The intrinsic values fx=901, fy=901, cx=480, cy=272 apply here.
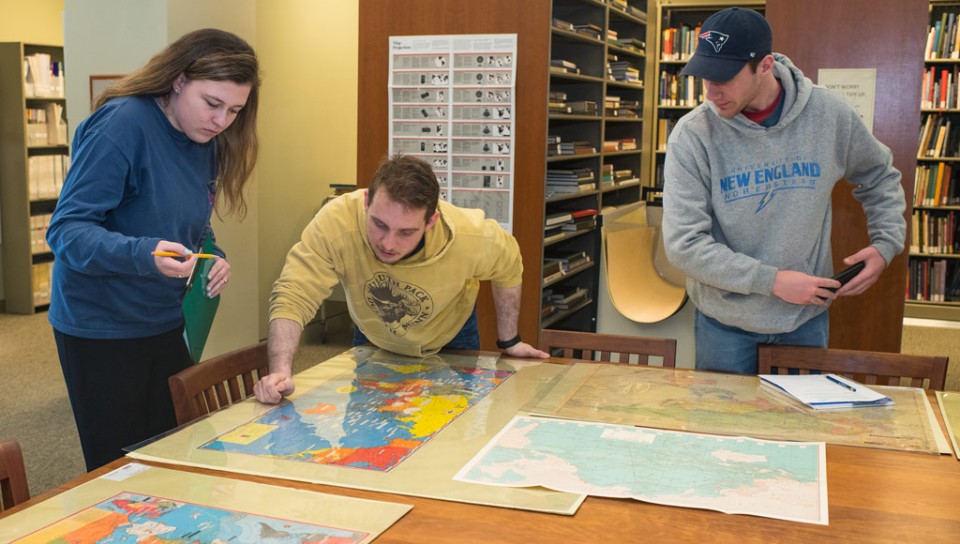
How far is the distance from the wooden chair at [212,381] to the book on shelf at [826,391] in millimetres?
1225

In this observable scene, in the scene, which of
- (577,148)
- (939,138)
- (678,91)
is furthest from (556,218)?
(939,138)

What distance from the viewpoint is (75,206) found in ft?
6.45

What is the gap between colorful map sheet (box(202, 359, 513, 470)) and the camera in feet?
5.40

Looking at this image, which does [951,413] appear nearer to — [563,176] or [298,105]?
[563,176]

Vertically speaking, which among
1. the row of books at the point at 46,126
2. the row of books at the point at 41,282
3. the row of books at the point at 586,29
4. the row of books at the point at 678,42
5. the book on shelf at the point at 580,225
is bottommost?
the row of books at the point at 41,282

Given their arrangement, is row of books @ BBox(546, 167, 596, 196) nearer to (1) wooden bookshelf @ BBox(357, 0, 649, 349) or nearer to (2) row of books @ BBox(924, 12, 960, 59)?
(1) wooden bookshelf @ BBox(357, 0, 649, 349)

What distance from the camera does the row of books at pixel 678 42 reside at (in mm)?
7090

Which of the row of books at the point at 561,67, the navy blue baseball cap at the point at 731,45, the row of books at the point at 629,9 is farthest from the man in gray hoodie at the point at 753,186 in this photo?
the row of books at the point at 629,9

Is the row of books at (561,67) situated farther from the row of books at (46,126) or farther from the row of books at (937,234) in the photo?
the row of books at (46,126)

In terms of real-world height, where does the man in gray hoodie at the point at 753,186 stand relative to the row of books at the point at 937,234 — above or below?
above

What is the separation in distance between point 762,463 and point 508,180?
8.62 feet

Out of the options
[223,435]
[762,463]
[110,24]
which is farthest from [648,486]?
[110,24]

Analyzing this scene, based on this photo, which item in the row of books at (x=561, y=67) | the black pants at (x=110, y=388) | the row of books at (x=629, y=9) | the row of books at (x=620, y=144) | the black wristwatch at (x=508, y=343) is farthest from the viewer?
the row of books at (x=620, y=144)

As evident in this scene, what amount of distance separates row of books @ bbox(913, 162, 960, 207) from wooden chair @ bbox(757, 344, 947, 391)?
17.2ft
